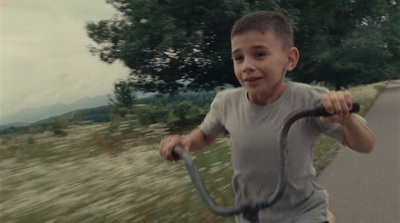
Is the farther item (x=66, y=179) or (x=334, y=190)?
(x=334, y=190)

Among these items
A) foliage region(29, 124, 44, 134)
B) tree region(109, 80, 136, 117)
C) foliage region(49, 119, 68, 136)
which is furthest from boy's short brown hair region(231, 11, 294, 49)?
tree region(109, 80, 136, 117)

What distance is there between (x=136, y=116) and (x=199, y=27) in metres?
7.35

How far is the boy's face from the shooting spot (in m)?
1.74

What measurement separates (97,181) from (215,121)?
3.06m

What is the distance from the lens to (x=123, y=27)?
1667 cm

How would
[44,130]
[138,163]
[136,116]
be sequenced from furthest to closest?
1. [136,116]
2. [44,130]
3. [138,163]

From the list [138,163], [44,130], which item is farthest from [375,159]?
[44,130]

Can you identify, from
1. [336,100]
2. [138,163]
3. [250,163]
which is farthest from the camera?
[138,163]

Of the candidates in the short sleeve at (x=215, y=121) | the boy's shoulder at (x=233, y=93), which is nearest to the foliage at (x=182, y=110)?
the short sleeve at (x=215, y=121)

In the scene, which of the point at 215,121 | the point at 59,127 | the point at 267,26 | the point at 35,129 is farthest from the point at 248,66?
the point at 35,129

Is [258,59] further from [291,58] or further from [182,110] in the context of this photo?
[182,110]

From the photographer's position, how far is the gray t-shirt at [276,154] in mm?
1907

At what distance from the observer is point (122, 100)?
1348 centimetres

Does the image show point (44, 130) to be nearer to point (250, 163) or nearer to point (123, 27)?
point (250, 163)
